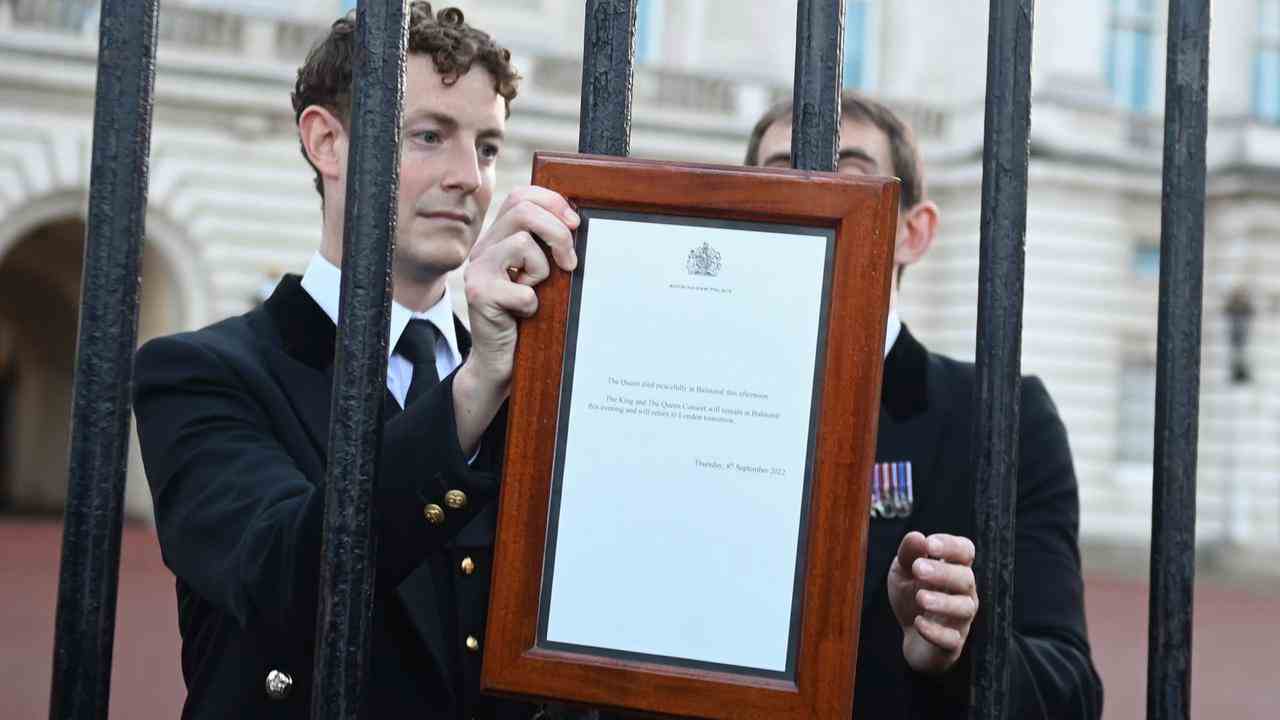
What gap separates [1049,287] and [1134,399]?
2.13 m

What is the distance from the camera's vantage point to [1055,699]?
1.85 m

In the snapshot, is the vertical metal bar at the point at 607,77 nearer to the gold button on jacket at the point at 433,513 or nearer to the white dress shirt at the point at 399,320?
the gold button on jacket at the point at 433,513

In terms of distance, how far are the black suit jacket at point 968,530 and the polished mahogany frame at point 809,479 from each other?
0.51 m

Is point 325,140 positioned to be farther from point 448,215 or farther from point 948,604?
point 948,604

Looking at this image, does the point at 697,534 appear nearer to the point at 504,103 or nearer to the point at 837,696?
the point at 837,696

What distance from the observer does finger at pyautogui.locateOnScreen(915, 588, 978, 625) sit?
4.36 feet

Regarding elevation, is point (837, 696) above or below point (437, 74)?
below

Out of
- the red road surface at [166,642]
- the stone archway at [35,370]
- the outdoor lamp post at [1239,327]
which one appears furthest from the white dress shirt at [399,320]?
the stone archway at [35,370]

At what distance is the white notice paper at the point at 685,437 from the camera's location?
3.85ft

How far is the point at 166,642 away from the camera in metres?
9.85

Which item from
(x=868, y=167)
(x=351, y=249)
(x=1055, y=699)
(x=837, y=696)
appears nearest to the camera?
(x=837, y=696)

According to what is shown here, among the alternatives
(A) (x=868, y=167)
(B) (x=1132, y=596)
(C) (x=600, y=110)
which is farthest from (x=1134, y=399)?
(C) (x=600, y=110)

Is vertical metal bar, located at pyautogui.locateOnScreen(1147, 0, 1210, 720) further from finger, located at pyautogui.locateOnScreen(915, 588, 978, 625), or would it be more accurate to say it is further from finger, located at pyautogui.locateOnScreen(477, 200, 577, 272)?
finger, located at pyautogui.locateOnScreen(477, 200, 577, 272)

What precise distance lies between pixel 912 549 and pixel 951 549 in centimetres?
5
